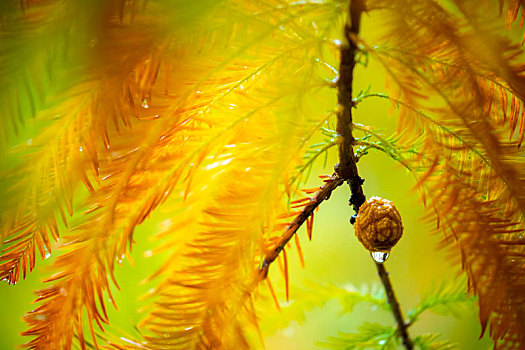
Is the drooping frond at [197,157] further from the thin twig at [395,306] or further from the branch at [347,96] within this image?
the thin twig at [395,306]

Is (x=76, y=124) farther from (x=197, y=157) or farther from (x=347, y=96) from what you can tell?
(x=347, y=96)

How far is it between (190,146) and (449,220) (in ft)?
0.89

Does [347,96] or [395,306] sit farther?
[395,306]

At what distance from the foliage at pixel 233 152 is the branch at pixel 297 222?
23mm

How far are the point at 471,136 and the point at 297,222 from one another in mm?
198

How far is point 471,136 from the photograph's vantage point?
1.49ft

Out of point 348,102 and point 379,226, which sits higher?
point 348,102

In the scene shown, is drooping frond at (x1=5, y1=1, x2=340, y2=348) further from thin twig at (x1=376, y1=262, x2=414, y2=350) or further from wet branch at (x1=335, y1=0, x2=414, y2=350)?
thin twig at (x1=376, y1=262, x2=414, y2=350)

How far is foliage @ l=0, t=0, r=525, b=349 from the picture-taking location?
432 mm

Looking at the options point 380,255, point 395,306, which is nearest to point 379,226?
point 380,255

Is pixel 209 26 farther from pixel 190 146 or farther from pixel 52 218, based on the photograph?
pixel 52 218

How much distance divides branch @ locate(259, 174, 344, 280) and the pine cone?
2.1 inches

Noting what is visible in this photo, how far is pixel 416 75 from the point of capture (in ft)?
1.54

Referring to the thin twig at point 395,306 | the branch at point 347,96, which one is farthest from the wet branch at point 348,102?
the thin twig at point 395,306
